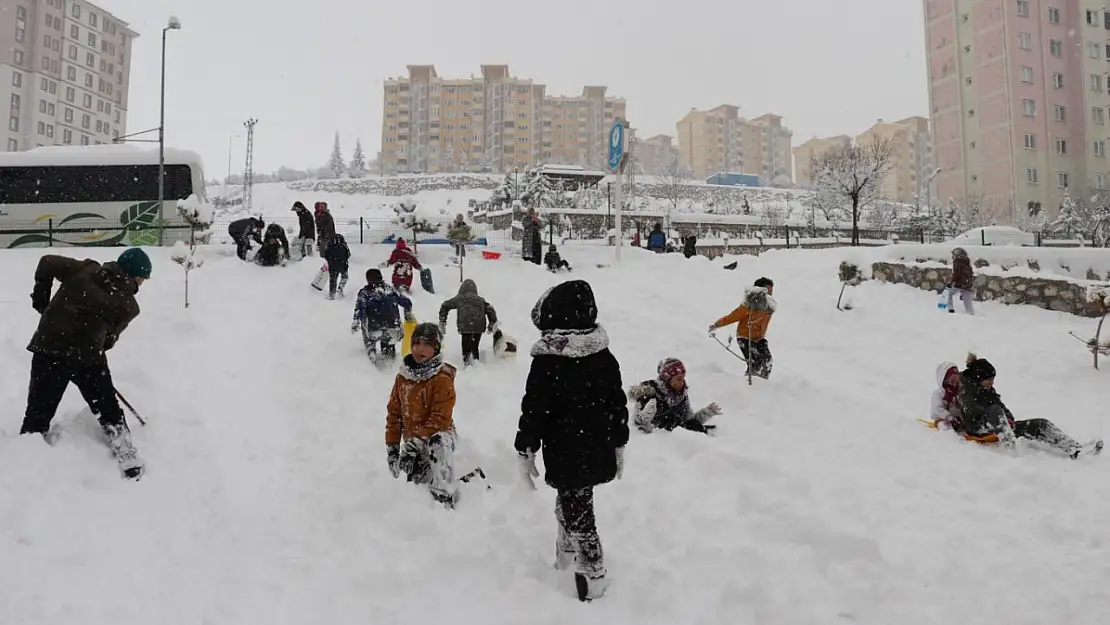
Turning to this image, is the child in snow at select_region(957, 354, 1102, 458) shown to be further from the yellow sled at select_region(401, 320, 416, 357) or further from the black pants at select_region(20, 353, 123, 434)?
the black pants at select_region(20, 353, 123, 434)

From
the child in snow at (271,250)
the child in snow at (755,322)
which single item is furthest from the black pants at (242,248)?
the child in snow at (755,322)

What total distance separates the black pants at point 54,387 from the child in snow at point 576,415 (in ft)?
10.3

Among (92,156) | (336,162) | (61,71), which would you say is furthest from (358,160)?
(92,156)

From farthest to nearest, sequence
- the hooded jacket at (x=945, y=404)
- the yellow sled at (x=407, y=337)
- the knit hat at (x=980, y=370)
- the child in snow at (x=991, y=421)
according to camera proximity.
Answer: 1. the yellow sled at (x=407, y=337)
2. the hooded jacket at (x=945, y=404)
3. the knit hat at (x=980, y=370)
4. the child in snow at (x=991, y=421)

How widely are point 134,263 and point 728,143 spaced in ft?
398

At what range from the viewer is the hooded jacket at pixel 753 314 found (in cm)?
792

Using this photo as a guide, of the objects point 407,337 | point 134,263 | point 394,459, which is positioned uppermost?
point 134,263

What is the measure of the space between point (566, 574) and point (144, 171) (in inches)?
935

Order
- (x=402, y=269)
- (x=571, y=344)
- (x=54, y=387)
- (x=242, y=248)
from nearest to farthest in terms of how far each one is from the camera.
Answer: (x=571, y=344) → (x=54, y=387) → (x=402, y=269) → (x=242, y=248)

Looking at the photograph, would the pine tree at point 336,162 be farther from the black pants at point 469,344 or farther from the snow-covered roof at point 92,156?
the black pants at point 469,344

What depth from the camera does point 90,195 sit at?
66.5ft

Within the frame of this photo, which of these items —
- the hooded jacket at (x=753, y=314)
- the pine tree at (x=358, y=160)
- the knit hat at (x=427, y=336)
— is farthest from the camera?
the pine tree at (x=358, y=160)

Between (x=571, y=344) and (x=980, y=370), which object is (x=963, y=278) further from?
(x=571, y=344)

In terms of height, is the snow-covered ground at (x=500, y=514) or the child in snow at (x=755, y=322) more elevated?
the child in snow at (x=755, y=322)
